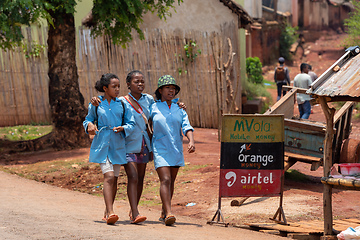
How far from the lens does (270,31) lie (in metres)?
30.6

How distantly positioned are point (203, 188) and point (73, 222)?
3.29 metres

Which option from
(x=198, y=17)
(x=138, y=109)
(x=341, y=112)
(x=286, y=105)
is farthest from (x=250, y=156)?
(x=198, y=17)

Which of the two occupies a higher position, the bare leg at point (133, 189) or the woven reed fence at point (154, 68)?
the woven reed fence at point (154, 68)

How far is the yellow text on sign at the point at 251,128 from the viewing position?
6.66 meters

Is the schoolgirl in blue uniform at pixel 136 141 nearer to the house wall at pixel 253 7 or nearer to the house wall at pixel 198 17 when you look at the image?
the house wall at pixel 198 17

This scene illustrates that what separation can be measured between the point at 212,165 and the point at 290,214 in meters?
3.14

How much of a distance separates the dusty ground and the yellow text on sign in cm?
110

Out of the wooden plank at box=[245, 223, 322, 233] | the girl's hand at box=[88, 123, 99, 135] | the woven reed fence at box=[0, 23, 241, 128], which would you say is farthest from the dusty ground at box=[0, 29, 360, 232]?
the girl's hand at box=[88, 123, 99, 135]

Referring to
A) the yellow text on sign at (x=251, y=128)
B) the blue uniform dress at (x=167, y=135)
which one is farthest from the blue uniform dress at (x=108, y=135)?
the yellow text on sign at (x=251, y=128)

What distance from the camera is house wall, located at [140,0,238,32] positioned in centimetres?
1773

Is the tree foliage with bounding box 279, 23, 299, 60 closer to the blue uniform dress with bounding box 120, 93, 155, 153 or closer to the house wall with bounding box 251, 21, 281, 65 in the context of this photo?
the house wall with bounding box 251, 21, 281, 65

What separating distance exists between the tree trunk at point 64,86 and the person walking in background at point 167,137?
6447mm

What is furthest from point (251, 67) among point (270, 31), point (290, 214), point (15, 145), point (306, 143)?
point (290, 214)

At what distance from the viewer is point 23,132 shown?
14.9m
